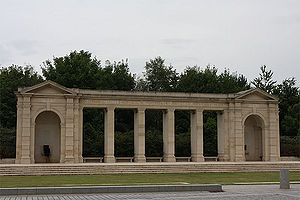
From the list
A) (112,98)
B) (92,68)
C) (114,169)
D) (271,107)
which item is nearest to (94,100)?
(112,98)

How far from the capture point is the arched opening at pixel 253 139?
205 feet

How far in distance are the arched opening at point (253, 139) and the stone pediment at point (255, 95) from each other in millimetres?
3491

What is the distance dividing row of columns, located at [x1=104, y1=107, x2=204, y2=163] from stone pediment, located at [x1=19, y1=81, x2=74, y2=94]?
5558mm

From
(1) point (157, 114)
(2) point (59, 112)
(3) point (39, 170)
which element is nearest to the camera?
Result: (3) point (39, 170)

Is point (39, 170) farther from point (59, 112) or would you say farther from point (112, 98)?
point (112, 98)

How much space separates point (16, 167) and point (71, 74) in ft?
119

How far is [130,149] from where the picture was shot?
64.2 meters

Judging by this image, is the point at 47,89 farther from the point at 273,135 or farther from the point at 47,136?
the point at 273,135

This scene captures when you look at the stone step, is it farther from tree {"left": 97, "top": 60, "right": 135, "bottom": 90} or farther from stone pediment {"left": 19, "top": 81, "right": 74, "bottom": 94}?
tree {"left": 97, "top": 60, "right": 135, "bottom": 90}

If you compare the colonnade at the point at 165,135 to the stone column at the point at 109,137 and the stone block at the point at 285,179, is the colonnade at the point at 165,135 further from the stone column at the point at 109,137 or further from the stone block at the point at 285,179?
the stone block at the point at 285,179

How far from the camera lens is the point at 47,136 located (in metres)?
55.6

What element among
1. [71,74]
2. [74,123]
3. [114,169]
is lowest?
[114,169]

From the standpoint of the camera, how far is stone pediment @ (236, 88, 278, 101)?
58812mm

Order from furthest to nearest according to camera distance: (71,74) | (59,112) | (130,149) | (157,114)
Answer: (157,114) < (71,74) < (130,149) < (59,112)
